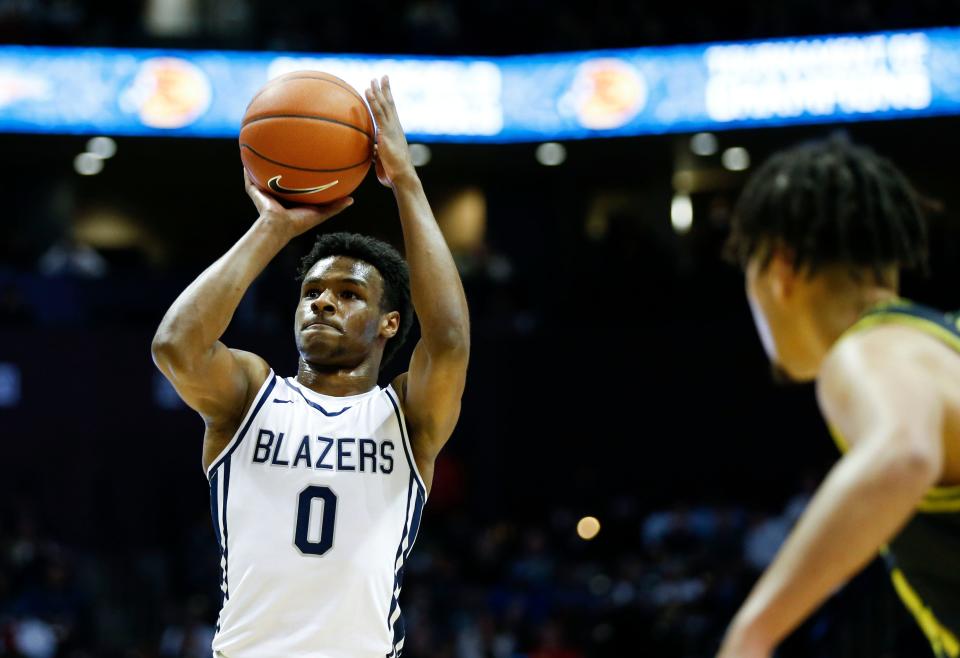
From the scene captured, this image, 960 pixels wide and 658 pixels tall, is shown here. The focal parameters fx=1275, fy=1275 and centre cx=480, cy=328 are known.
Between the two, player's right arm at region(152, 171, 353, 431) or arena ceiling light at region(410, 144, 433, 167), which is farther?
arena ceiling light at region(410, 144, 433, 167)

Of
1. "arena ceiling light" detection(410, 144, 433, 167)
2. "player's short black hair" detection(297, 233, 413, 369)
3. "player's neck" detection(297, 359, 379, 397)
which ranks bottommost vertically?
"player's neck" detection(297, 359, 379, 397)

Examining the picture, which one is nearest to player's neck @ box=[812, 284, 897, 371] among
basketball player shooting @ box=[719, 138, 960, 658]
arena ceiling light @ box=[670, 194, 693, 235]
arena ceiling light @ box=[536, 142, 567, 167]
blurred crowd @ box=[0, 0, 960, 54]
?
basketball player shooting @ box=[719, 138, 960, 658]

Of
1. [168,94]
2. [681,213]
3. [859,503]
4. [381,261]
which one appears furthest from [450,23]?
[859,503]

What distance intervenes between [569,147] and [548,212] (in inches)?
79.3

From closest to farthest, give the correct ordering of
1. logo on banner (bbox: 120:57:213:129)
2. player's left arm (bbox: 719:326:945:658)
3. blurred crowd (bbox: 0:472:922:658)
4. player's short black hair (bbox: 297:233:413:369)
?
1. player's left arm (bbox: 719:326:945:658)
2. player's short black hair (bbox: 297:233:413:369)
3. blurred crowd (bbox: 0:472:922:658)
4. logo on banner (bbox: 120:57:213:129)

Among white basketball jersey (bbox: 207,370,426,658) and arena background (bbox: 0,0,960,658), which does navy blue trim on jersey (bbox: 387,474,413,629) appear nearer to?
white basketball jersey (bbox: 207,370,426,658)

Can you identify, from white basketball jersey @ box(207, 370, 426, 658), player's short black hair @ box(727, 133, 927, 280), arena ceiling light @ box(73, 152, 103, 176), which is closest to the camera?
player's short black hair @ box(727, 133, 927, 280)

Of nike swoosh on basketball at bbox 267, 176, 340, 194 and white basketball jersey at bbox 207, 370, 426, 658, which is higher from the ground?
nike swoosh on basketball at bbox 267, 176, 340, 194

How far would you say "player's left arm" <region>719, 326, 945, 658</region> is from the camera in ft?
6.42

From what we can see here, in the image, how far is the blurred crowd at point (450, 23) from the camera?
14.1 metres

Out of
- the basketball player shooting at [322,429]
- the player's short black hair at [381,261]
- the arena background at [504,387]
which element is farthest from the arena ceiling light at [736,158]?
the basketball player shooting at [322,429]

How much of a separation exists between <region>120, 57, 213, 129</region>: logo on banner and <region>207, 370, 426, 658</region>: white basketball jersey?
11064 millimetres

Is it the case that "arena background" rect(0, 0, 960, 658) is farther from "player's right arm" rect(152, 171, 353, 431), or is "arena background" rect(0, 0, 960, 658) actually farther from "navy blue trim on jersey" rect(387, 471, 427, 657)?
"player's right arm" rect(152, 171, 353, 431)

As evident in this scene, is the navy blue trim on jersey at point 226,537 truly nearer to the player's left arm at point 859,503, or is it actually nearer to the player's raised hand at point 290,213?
the player's raised hand at point 290,213
